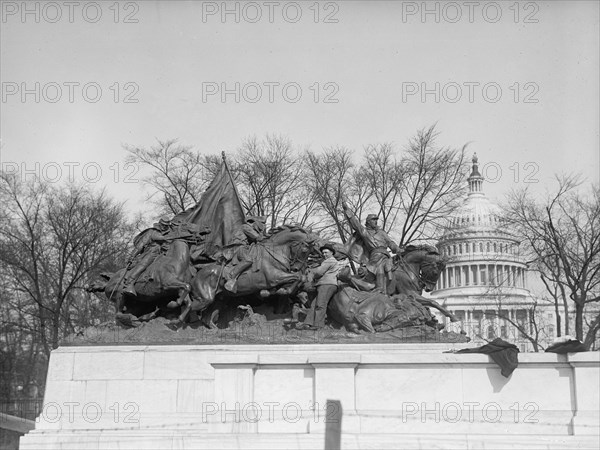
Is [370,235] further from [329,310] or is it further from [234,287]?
[234,287]

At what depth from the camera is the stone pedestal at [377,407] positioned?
11945 millimetres

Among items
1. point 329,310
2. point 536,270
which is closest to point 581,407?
point 329,310

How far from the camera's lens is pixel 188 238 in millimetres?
17531

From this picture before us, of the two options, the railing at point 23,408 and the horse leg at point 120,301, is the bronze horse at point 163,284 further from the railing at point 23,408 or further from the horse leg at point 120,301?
the railing at point 23,408

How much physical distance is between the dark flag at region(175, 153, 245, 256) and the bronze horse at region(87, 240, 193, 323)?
132 centimetres

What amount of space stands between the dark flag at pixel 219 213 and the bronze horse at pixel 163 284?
1319 millimetres

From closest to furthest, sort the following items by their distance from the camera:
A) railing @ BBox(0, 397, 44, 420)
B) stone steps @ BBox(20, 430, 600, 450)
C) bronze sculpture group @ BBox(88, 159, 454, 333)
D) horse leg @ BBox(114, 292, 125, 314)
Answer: stone steps @ BBox(20, 430, 600, 450)
bronze sculpture group @ BBox(88, 159, 454, 333)
horse leg @ BBox(114, 292, 125, 314)
railing @ BBox(0, 397, 44, 420)

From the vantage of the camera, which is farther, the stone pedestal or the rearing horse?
the rearing horse

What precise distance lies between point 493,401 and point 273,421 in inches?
132

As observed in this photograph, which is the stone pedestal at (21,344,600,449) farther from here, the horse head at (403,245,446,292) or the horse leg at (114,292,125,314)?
the horse head at (403,245,446,292)

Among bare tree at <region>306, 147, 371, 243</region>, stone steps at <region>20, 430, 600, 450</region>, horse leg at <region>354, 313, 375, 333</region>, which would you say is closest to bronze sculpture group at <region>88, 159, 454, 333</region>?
horse leg at <region>354, 313, 375, 333</region>

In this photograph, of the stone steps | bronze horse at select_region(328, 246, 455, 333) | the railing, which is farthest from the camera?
the railing

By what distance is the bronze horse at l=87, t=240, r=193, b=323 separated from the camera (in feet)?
54.5

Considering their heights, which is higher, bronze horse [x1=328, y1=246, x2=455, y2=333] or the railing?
bronze horse [x1=328, y1=246, x2=455, y2=333]
